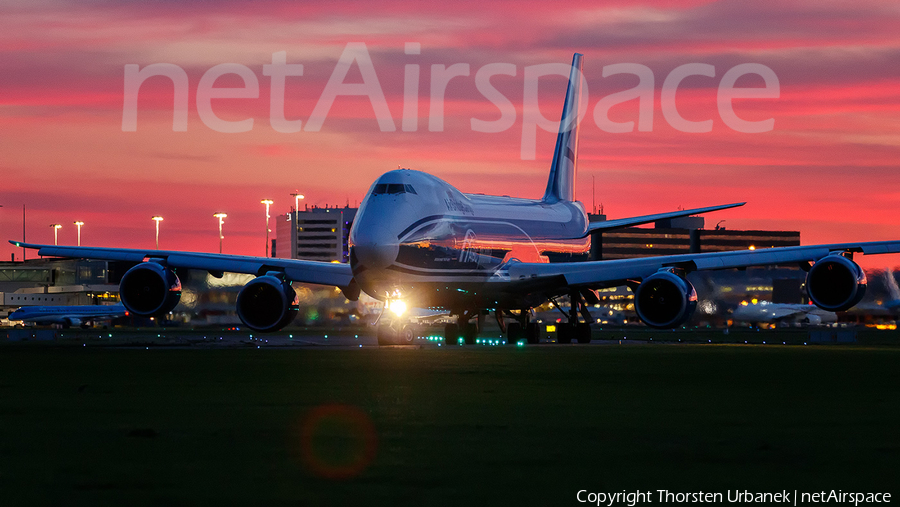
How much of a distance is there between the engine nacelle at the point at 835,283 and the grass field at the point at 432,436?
16.6 metres

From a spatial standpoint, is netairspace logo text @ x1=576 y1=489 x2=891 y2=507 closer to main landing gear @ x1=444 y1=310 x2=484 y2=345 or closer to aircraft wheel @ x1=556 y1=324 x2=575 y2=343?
main landing gear @ x1=444 y1=310 x2=484 y2=345

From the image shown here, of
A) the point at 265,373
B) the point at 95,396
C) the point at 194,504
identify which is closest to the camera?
the point at 194,504

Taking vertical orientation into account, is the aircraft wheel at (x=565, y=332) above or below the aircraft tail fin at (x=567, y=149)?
below

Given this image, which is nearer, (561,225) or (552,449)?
(552,449)

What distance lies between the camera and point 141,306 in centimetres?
3931

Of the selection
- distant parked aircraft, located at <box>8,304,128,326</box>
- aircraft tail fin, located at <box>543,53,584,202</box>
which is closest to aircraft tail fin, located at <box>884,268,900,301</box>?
aircraft tail fin, located at <box>543,53,584,202</box>

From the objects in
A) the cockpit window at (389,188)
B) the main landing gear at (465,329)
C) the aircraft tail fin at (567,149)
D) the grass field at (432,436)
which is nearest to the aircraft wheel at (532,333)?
the main landing gear at (465,329)

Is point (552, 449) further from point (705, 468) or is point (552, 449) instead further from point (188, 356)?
point (188, 356)

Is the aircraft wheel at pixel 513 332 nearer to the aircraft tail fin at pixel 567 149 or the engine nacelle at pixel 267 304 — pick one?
the aircraft tail fin at pixel 567 149

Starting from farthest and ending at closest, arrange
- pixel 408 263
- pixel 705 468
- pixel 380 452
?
pixel 408 263 → pixel 380 452 → pixel 705 468

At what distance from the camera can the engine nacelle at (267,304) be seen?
3788cm

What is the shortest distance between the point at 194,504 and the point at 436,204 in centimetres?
3373

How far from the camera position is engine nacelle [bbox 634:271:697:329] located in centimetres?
3756

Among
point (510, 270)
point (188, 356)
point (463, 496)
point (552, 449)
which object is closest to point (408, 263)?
point (510, 270)
